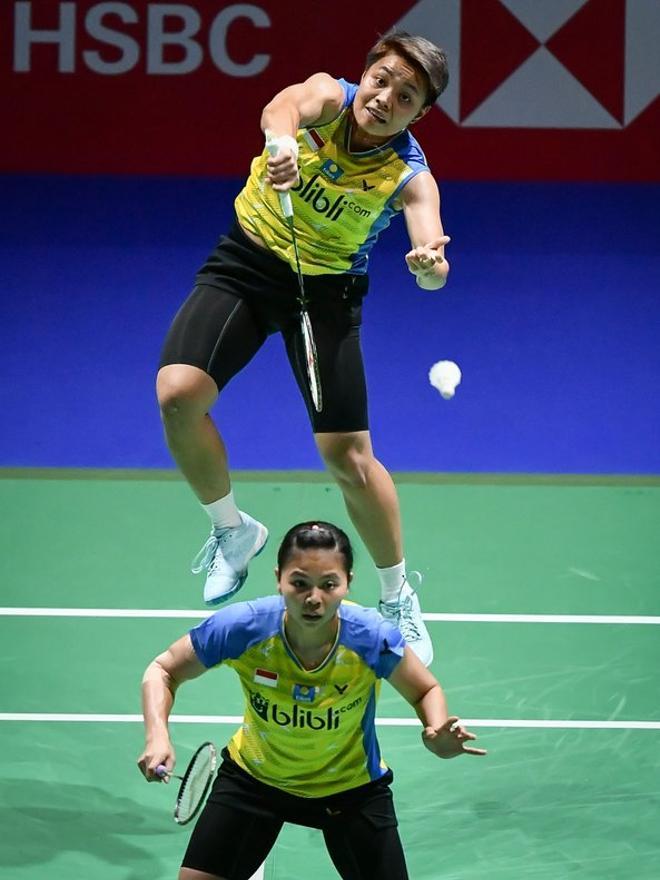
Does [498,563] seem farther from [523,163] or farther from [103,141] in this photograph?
[103,141]

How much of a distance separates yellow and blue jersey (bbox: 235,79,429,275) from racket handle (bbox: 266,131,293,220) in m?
0.12

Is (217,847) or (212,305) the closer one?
(217,847)

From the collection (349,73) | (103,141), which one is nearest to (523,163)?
(349,73)

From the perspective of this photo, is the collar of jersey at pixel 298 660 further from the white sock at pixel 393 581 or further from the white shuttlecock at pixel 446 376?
the white sock at pixel 393 581

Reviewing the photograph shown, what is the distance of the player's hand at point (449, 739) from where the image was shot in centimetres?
374

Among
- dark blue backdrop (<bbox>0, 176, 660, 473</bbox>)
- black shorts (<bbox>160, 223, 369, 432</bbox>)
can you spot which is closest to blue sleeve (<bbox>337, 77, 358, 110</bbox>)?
black shorts (<bbox>160, 223, 369, 432</bbox>)

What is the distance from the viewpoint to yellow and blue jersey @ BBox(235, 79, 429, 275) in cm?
492

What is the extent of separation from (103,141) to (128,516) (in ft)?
13.0

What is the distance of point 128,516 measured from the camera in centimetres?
Result: 747

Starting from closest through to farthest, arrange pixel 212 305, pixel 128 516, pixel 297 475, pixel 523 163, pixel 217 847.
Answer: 1. pixel 217 847
2. pixel 212 305
3. pixel 128 516
4. pixel 297 475
5. pixel 523 163

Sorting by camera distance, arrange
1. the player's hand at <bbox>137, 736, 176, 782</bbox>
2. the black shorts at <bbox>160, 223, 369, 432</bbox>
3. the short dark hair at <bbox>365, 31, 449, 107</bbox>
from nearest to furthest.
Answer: the player's hand at <bbox>137, 736, 176, 782</bbox> → the short dark hair at <bbox>365, 31, 449, 107</bbox> → the black shorts at <bbox>160, 223, 369, 432</bbox>

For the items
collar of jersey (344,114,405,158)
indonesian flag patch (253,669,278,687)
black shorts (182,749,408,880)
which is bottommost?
black shorts (182,749,408,880)

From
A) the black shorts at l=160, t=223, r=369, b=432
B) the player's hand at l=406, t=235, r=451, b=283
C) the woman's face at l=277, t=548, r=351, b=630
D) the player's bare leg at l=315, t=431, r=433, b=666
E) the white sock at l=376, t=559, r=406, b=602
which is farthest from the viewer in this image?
the white sock at l=376, t=559, r=406, b=602

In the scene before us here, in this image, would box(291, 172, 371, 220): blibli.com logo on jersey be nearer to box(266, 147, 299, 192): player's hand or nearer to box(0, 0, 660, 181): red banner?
box(266, 147, 299, 192): player's hand
